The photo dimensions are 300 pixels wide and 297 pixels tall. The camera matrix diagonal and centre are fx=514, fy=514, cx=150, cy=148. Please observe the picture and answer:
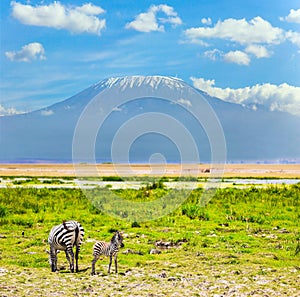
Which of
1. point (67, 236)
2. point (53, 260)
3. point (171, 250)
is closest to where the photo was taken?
point (67, 236)

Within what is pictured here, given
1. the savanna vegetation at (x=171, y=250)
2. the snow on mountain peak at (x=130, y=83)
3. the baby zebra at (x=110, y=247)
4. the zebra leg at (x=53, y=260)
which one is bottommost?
the savanna vegetation at (x=171, y=250)

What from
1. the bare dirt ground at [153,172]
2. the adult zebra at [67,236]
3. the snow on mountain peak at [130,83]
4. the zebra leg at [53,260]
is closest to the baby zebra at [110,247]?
the adult zebra at [67,236]

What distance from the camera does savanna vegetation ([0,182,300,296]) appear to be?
1074 centimetres

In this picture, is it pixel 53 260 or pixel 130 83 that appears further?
pixel 130 83

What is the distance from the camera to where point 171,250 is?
Answer: 50.2 feet

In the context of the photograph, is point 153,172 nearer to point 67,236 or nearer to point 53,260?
point 53,260

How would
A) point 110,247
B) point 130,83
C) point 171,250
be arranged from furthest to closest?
1. point 130,83
2. point 171,250
3. point 110,247

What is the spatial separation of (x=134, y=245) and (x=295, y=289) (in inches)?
243

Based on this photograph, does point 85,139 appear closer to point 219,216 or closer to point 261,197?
point 219,216

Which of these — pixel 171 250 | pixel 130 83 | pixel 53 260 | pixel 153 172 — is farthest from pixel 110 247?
pixel 153 172

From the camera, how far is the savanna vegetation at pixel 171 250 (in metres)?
10.7

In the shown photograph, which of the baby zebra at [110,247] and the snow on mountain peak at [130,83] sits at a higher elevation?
the snow on mountain peak at [130,83]

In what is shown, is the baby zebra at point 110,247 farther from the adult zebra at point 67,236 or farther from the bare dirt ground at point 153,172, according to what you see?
the bare dirt ground at point 153,172

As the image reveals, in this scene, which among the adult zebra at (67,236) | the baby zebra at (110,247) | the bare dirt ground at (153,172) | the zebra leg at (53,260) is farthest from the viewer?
the bare dirt ground at (153,172)
